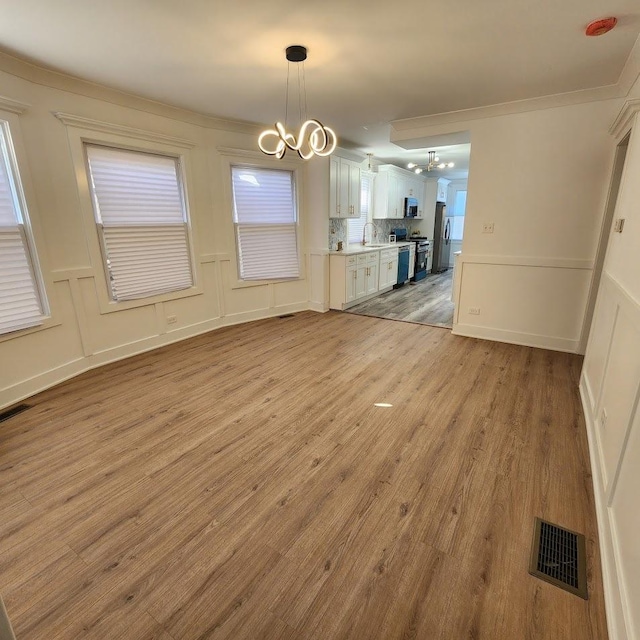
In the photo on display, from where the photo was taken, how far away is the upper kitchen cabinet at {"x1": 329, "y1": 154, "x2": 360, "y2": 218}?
5340 mm

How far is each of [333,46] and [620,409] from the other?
297 cm

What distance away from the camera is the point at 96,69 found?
2.94 meters

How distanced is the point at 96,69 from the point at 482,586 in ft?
14.4

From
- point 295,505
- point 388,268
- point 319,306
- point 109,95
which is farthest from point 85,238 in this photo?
point 388,268

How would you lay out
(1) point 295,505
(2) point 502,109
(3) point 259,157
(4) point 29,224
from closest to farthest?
(1) point 295,505 → (4) point 29,224 → (2) point 502,109 → (3) point 259,157

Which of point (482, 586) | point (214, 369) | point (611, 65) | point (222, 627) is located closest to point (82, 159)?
point (214, 369)

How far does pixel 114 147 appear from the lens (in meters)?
3.53

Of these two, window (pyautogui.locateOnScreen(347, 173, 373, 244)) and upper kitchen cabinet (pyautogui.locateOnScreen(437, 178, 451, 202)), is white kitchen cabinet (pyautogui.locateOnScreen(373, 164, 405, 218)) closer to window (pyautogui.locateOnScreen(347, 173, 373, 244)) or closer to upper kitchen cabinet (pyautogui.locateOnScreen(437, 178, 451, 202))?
window (pyautogui.locateOnScreen(347, 173, 373, 244))

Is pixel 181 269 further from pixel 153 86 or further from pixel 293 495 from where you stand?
pixel 293 495

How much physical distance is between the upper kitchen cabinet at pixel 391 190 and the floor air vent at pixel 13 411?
20.9 feet

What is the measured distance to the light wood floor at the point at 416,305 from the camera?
530 cm

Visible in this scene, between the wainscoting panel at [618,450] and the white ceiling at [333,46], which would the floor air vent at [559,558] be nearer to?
the wainscoting panel at [618,450]

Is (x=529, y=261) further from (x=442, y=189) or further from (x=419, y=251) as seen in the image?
(x=442, y=189)

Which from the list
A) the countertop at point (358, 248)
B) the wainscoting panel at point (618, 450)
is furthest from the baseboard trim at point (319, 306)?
the wainscoting panel at point (618, 450)
